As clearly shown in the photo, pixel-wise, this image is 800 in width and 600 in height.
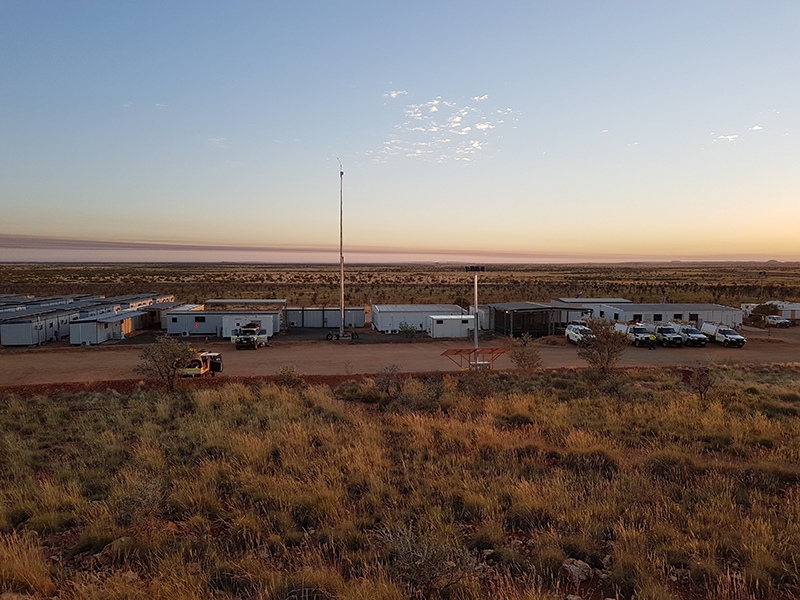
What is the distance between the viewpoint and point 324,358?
32125 millimetres

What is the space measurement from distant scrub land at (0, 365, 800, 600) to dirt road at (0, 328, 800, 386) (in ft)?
50.4

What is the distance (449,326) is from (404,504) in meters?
33.9

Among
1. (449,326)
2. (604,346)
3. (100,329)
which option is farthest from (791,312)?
(100,329)

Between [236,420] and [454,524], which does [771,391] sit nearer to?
[454,524]

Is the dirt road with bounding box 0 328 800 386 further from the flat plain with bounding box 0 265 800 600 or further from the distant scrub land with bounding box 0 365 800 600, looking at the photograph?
the distant scrub land with bounding box 0 365 800 600

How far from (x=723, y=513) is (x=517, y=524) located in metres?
2.96

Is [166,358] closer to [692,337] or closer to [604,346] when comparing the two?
[604,346]

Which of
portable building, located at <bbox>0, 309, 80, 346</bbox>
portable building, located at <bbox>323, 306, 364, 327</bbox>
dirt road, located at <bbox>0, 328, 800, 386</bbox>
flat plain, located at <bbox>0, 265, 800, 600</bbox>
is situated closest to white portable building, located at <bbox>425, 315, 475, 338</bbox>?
dirt road, located at <bbox>0, 328, 800, 386</bbox>

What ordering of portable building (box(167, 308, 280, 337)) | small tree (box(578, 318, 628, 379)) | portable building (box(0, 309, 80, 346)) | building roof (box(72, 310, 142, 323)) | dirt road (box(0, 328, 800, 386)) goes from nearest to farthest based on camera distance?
small tree (box(578, 318, 628, 379))
dirt road (box(0, 328, 800, 386))
portable building (box(0, 309, 80, 346))
building roof (box(72, 310, 142, 323))
portable building (box(167, 308, 280, 337))

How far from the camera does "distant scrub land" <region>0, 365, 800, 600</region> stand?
5328 mm

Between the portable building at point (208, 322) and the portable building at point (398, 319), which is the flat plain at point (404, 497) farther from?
the portable building at point (398, 319)

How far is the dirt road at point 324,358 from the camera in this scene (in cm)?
2783

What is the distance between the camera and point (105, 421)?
13.0 metres

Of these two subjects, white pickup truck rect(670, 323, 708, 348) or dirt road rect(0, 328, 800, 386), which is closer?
dirt road rect(0, 328, 800, 386)
